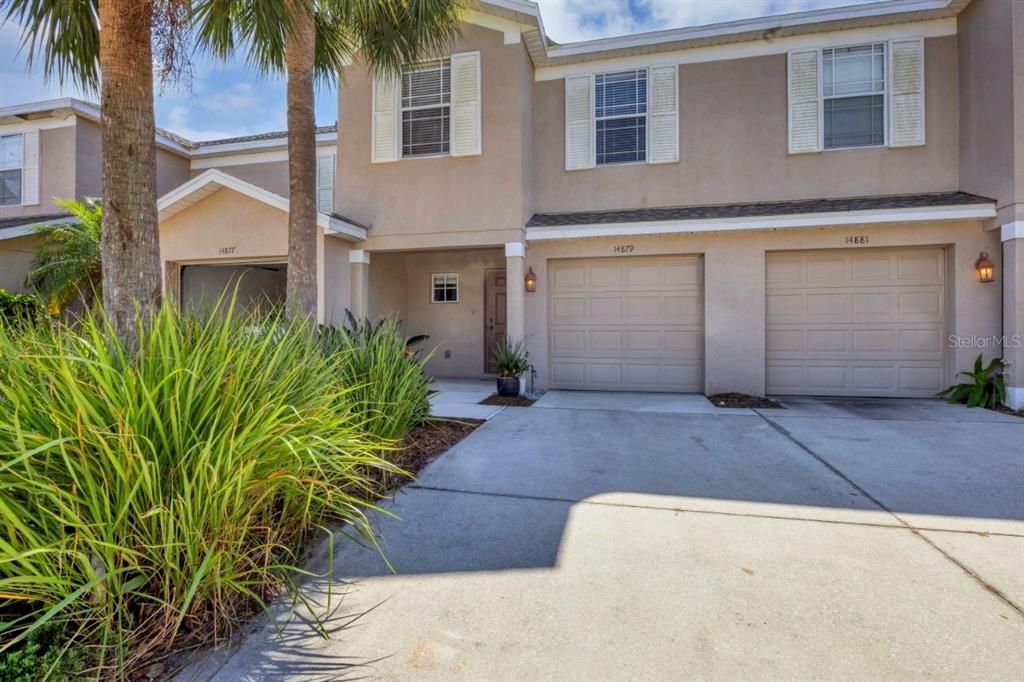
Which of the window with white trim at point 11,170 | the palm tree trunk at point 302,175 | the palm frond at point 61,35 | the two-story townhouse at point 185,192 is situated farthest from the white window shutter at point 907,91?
the window with white trim at point 11,170

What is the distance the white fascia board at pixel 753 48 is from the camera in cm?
829

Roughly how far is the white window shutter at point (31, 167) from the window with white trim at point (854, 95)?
1763cm

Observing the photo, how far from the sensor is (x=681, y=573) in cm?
280

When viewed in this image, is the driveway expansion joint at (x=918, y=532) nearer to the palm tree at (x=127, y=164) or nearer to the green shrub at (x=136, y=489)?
the green shrub at (x=136, y=489)

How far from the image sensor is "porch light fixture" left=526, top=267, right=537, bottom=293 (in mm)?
9289

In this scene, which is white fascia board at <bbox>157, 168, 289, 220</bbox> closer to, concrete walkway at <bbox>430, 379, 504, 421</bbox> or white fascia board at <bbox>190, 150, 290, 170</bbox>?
white fascia board at <bbox>190, 150, 290, 170</bbox>

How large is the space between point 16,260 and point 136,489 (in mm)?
13020

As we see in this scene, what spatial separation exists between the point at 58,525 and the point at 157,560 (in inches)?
16.3

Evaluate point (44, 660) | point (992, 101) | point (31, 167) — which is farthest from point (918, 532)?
point (31, 167)

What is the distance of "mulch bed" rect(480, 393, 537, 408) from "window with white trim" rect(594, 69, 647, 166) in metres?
4.95

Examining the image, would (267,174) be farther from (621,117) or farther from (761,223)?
(761,223)

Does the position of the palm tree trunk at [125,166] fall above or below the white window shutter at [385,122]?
below

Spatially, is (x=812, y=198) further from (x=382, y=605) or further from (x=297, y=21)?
(x=382, y=605)

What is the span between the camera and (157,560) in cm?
211
